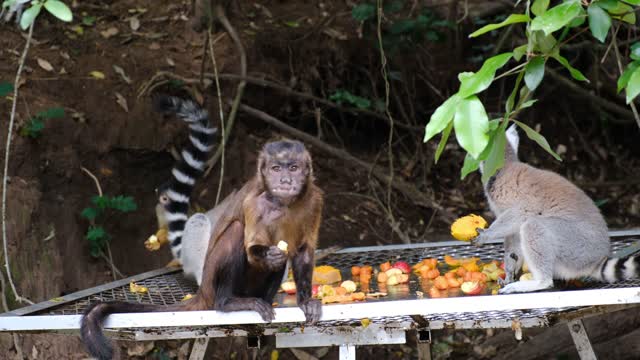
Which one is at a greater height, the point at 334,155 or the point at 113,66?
the point at 113,66

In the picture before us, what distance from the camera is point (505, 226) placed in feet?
18.7

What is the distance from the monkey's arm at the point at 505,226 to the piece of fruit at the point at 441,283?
47cm

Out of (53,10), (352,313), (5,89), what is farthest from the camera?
(5,89)

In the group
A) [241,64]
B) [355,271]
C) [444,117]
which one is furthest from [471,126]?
[241,64]

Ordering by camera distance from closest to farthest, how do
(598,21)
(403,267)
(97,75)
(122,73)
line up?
1. (598,21)
2. (403,267)
3. (97,75)
4. (122,73)

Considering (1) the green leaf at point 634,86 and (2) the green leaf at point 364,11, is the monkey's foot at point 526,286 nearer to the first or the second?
(1) the green leaf at point 634,86

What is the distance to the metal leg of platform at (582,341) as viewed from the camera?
5.88 metres

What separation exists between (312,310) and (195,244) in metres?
2.70

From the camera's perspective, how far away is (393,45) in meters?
9.44

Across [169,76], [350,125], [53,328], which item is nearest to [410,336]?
[350,125]

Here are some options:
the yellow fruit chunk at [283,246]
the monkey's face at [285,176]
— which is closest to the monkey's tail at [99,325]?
the yellow fruit chunk at [283,246]

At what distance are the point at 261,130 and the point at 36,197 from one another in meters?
2.71

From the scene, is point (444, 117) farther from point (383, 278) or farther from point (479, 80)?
point (383, 278)

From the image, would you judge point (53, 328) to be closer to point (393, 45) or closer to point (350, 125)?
point (393, 45)
